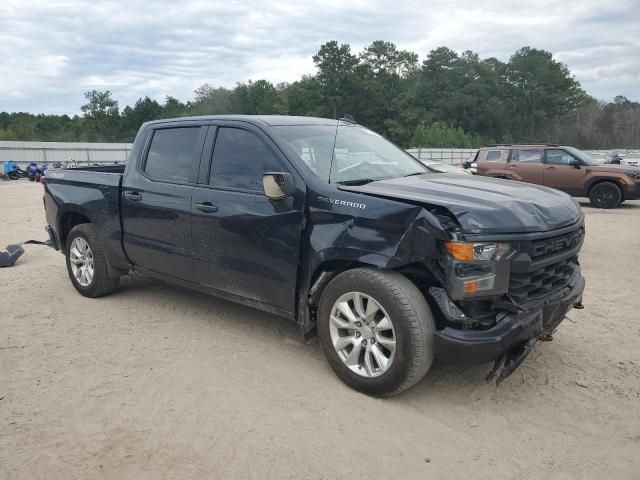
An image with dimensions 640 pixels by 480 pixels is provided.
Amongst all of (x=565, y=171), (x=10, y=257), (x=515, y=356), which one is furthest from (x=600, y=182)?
(x=10, y=257)

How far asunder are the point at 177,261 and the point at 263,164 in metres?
1.28

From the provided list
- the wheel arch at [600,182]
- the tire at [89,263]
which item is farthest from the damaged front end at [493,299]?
the wheel arch at [600,182]

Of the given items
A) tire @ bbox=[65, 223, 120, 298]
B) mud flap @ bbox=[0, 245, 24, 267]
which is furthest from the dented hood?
mud flap @ bbox=[0, 245, 24, 267]

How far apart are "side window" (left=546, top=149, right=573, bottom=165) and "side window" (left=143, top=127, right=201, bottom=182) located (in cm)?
1218

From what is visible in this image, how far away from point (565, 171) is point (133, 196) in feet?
40.9

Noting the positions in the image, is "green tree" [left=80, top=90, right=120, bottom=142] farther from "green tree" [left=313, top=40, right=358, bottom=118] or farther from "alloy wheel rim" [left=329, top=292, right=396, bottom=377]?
"alloy wheel rim" [left=329, top=292, right=396, bottom=377]

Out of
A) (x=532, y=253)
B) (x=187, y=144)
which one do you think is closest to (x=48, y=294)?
(x=187, y=144)

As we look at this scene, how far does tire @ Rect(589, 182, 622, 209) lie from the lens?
45.6ft

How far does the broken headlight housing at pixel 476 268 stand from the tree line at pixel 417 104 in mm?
66303

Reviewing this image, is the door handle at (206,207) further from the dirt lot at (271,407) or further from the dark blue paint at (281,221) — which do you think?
the dirt lot at (271,407)

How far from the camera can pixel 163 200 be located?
479cm

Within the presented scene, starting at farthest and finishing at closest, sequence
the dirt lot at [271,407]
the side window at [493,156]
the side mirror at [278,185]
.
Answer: the side window at [493,156] < the side mirror at [278,185] < the dirt lot at [271,407]

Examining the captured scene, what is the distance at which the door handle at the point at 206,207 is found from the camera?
4.37 m

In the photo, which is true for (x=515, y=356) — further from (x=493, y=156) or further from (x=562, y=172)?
(x=493, y=156)
